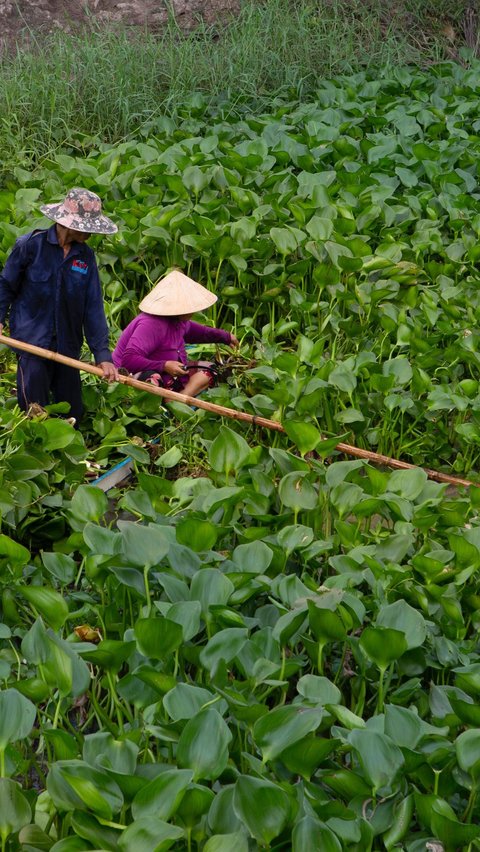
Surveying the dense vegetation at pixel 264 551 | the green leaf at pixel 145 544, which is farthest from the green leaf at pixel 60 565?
the green leaf at pixel 145 544

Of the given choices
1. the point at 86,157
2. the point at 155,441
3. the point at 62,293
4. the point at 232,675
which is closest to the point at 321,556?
the point at 232,675

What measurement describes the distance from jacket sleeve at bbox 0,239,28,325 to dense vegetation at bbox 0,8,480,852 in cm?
50

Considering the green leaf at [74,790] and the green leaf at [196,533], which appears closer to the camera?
the green leaf at [74,790]

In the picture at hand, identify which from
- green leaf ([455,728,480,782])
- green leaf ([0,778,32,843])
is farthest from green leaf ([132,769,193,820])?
green leaf ([455,728,480,782])

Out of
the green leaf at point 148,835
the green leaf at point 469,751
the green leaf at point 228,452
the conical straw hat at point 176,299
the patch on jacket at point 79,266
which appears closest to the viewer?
the green leaf at point 148,835

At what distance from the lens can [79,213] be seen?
4.03m

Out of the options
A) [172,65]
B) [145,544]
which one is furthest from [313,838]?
[172,65]

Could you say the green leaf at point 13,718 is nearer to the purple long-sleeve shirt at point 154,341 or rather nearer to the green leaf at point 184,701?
the green leaf at point 184,701

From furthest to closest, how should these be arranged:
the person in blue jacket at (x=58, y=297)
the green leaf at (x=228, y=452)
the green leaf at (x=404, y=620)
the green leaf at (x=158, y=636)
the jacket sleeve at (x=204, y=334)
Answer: the jacket sleeve at (x=204, y=334), the person in blue jacket at (x=58, y=297), the green leaf at (x=228, y=452), the green leaf at (x=404, y=620), the green leaf at (x=158, y=636)

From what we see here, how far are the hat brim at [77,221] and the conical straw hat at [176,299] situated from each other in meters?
0.44

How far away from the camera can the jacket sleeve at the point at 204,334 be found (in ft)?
15.4

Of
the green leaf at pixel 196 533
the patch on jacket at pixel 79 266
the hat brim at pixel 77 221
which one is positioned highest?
the hat brim at pixel 77 221

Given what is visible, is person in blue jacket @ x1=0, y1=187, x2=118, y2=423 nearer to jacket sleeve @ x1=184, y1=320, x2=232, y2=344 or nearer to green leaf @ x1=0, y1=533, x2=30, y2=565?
jacket sleeve @ x1=184, y1=320, x2=232, y2=344

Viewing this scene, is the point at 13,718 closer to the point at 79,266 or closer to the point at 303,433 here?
the point at 303,433
